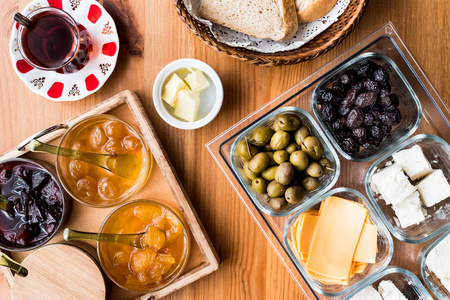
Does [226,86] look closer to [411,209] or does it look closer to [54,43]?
[54,43]

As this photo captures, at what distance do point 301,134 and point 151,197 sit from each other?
1.69 ft

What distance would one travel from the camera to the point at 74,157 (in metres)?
1.13

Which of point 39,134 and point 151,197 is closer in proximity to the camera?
point 39,134

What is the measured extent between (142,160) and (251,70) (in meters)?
0.45

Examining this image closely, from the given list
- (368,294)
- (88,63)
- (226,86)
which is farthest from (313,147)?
(88,63)

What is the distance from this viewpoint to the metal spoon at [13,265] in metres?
1.06

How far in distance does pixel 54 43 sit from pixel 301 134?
82cm

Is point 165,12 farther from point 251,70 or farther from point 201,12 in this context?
point 251,70

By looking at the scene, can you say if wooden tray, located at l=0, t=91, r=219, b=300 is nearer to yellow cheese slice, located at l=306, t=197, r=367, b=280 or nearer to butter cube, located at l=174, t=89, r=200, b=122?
butter cube, located at l=174, t=89, r=200, b=122

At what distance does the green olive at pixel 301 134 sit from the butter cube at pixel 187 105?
1.06 ft

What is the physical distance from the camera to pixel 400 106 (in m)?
1.19

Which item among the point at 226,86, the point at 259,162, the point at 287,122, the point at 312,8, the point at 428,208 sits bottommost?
the point at 428,208

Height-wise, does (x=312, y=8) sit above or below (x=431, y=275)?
above

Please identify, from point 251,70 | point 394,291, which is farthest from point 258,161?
point 394,291
